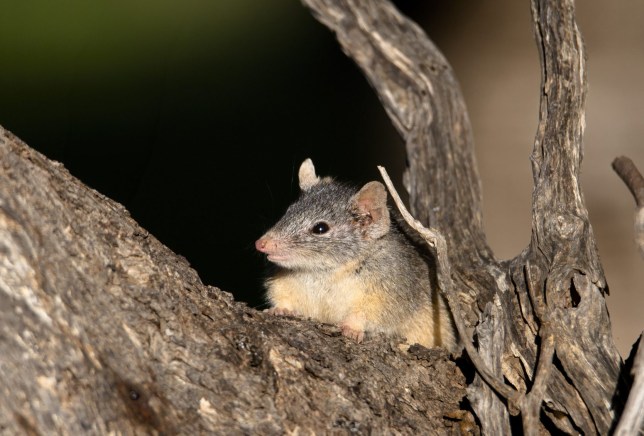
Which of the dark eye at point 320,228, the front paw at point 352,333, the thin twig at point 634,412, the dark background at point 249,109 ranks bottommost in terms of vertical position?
the thin twig at point 634,412

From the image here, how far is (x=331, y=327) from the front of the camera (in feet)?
13.1

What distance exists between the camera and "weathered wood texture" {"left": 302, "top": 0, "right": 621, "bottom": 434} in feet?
11.8

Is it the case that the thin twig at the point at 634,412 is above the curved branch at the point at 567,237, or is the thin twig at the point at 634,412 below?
below

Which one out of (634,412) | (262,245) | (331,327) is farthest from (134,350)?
(262,245)

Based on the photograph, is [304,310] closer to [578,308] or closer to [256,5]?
[578,308]

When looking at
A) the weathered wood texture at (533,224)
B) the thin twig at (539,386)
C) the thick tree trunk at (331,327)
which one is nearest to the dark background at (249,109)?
the weathered wood texture at (533,224)

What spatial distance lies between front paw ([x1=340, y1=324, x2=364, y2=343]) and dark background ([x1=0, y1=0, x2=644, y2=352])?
2939mm

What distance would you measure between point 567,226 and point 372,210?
53.6 inches

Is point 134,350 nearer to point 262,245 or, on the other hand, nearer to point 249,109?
point 262,245

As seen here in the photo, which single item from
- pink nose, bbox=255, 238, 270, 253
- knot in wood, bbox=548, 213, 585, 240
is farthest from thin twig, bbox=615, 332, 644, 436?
pink nose, bbox=255, 238, 270, 253

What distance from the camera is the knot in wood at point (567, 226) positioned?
3908 millimetres

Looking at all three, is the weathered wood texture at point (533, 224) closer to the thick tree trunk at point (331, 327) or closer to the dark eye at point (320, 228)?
the thick tree trunk at point (331, 327)

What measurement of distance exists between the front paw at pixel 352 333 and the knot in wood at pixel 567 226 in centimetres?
103

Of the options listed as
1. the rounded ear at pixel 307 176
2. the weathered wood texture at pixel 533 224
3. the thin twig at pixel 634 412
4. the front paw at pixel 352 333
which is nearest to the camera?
the thin twig at pixel 634 412
